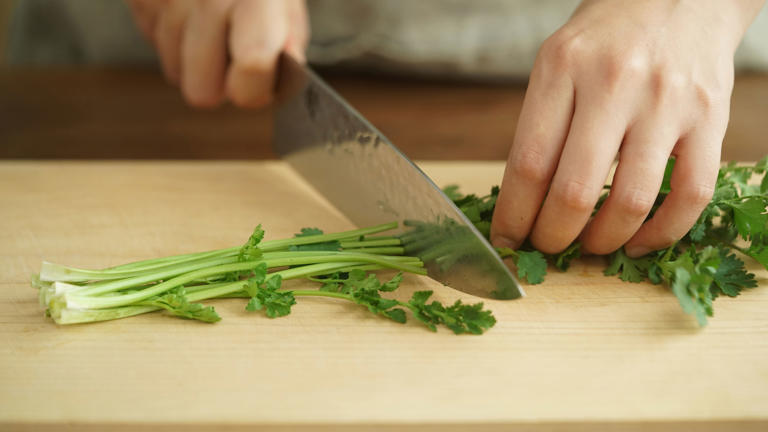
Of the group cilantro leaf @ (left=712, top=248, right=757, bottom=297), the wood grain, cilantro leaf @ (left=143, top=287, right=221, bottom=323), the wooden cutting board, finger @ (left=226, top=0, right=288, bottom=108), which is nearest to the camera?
the wooden cutting board

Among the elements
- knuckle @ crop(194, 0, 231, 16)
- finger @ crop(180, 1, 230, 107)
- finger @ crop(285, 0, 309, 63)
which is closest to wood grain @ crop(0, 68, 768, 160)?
finger @ crop(180, 1, 230, 107)

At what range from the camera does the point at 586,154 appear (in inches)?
52.9

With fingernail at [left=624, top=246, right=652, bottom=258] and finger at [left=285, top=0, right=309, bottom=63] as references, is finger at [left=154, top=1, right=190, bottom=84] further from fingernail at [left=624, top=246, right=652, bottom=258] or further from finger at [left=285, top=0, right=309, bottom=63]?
fingernail at [left=624, top=246, right=652, bottom=258]

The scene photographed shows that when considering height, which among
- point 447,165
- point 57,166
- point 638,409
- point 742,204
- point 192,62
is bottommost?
point 638,409

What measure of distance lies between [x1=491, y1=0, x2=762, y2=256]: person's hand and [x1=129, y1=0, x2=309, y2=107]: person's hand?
40.1 inches

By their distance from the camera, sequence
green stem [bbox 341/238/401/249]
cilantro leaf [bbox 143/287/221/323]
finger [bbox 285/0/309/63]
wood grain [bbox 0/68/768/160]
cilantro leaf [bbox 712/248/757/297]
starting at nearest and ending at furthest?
cilantro leaf [bbox 143/287/221/323]
cilantro leaf [bbox 712/248/757/297]
green stem [bbox 341/238/401/249]
finger [bbox 285/0/309/63]
wood grain [bbox 0/68/768/160]

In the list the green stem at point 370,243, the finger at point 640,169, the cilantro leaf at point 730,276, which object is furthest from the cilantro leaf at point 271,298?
the cilantro leaf at point 730,276

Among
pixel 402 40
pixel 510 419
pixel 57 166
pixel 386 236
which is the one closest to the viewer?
pixel 510 419

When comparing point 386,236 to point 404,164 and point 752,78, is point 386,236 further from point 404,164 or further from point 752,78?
point 752,78

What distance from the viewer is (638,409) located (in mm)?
1158

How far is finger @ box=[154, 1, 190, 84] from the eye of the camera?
2.31m

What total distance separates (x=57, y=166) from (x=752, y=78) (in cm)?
292

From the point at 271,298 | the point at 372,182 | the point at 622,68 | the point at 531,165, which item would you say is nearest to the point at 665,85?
the point at 622,68

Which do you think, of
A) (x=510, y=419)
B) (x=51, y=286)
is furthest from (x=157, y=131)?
(x=510, y=419)
